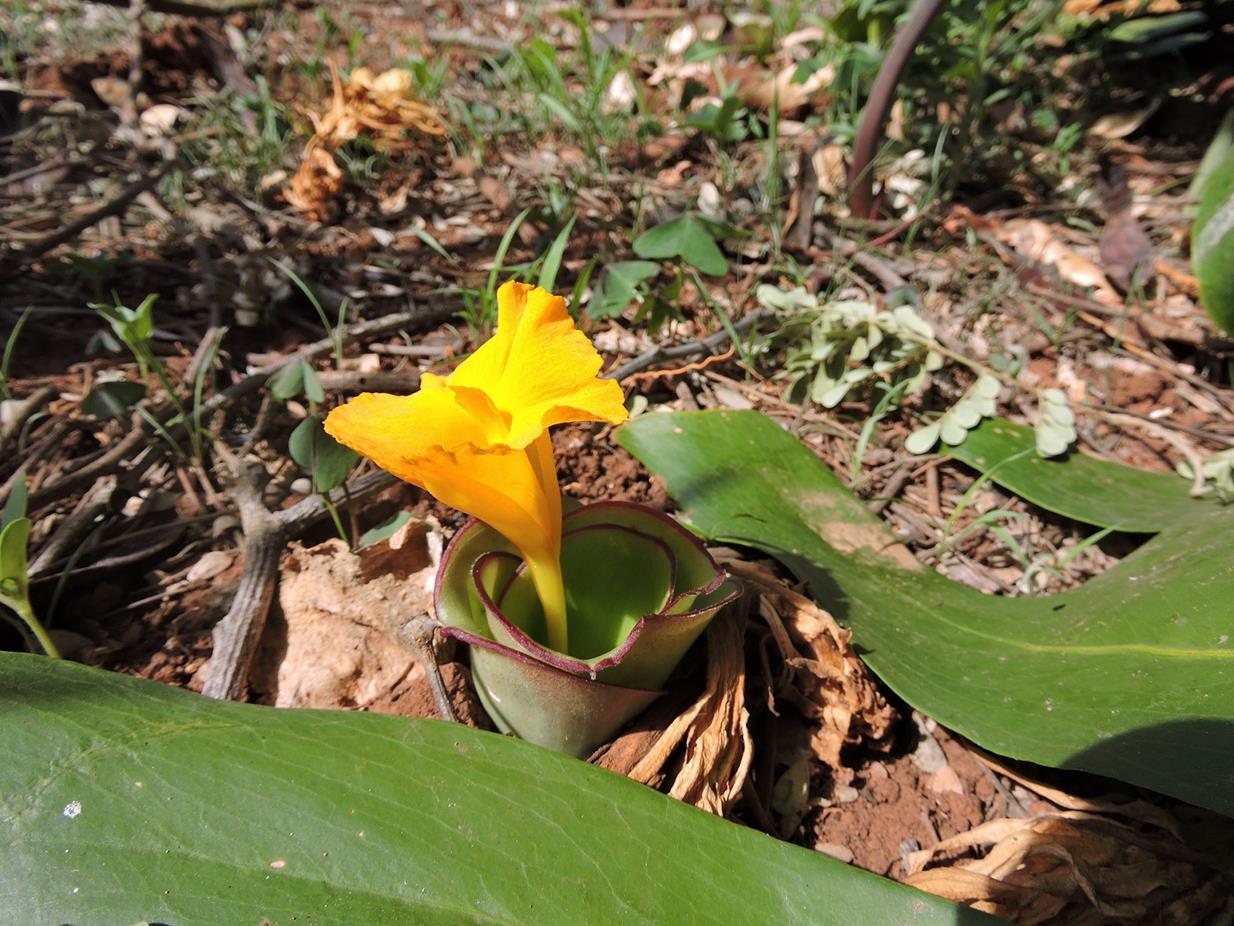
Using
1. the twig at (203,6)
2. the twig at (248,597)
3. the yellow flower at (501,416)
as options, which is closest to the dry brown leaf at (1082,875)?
the yellow flower at (501,416)

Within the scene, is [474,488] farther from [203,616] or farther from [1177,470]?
[1177,470]

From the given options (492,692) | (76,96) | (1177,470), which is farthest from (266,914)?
(76,96)

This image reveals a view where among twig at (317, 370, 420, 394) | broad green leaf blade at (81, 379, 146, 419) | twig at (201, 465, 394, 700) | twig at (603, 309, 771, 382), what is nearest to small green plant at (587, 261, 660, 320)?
twig at (603, 309, 771, 382)

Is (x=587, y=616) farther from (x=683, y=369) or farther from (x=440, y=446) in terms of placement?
(x=683, y=369)

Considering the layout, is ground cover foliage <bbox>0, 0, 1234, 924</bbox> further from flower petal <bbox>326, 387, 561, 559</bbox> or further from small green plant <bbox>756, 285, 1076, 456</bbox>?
flower petal <bbox>326, 387, 561, 559</bbox>

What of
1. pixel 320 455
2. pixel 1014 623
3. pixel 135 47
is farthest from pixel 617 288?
pixel 135 47

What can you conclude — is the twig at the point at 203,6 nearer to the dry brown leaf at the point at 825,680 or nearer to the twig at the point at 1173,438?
the dry brown leaf at the point at 825,680
